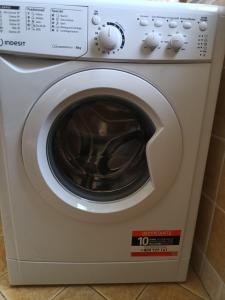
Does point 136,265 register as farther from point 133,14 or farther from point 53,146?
point 133,14

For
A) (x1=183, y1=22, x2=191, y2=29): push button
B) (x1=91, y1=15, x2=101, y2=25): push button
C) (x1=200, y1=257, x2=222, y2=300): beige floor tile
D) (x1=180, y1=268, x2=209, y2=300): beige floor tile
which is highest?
(x1=91, y1=15, x2=101, y2=25): push button

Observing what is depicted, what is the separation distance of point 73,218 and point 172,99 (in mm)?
423

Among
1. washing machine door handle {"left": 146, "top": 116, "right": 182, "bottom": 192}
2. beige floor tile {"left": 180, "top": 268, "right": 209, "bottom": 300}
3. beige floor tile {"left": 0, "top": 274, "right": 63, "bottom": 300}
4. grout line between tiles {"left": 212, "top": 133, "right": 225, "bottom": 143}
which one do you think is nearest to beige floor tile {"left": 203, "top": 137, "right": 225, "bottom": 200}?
grout line between tiles {"left": 212, "top": 133, "right": 225, "bottom": 143}

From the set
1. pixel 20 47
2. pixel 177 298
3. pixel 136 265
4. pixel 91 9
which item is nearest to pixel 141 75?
pixel 91 9

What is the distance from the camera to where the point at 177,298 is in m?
0.81

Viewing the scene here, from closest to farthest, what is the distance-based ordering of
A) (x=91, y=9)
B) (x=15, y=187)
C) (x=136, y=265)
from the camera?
(x=91, y=9) → (x=15, y=187) → (x=136, y=265)

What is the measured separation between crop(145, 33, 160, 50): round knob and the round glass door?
149 millimetres

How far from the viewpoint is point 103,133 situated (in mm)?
747

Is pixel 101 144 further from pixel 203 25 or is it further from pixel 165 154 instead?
pixel 203 25

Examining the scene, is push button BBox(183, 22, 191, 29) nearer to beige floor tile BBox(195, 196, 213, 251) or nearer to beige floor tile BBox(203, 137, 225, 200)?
beige floor tile BBox(203, 137, 225, 200)

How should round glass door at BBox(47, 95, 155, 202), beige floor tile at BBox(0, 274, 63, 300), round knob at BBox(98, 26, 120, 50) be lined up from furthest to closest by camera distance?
beige floor tile at BBox(0, 274, 63, 300), round glass door at BBox(47, 95, 155, 202), round knob at BBox(98, 26, 120, 50)

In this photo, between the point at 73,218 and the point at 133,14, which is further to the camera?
the point at 73,218

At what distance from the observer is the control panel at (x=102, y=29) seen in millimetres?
570

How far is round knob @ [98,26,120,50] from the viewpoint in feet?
1.85
